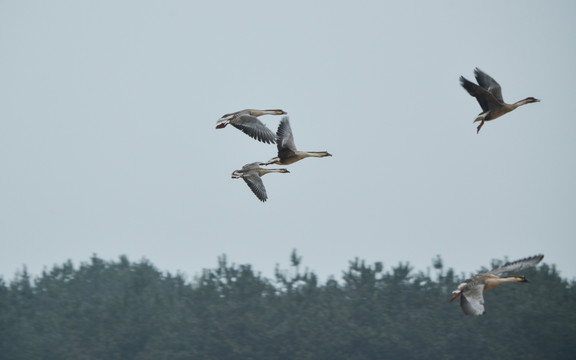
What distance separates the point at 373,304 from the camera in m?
65.3

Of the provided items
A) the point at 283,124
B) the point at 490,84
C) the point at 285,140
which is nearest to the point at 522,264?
the point at 490,84

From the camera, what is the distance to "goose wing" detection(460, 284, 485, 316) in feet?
54.7

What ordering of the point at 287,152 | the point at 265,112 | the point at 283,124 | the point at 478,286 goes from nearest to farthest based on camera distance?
the point at 478,286 → the point at 287,152 → the point at 283,124 → the point at 265,112

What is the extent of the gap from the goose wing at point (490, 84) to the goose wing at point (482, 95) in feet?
0.90

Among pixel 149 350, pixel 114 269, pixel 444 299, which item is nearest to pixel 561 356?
pixel 444 299

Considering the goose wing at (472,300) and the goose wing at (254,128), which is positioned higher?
the goose wing at (254,128)

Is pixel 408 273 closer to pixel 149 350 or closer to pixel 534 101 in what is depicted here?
pixel 149 350

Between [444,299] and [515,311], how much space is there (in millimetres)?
4965

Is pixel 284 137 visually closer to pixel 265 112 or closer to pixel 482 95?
pixel 265 112

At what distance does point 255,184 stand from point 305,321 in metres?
41.1

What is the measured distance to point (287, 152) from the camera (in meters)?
22.4

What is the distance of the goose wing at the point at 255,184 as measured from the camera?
922 inches

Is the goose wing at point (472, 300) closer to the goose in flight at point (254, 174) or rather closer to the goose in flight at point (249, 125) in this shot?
the goose in flight at point (249, 125)

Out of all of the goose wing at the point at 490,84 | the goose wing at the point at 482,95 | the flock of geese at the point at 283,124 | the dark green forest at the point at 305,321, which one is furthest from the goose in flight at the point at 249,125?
the dark green forest at the point at 305,321
